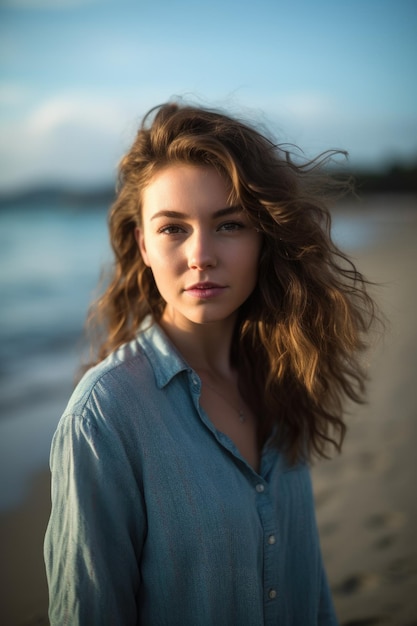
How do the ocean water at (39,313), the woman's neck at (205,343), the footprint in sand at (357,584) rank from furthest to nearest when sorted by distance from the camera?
the ocean water at (39,313)
the footprint in sand at (357,584)
the woman's neck at (205,343)

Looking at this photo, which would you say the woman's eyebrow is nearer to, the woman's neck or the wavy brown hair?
the wavy brown hair

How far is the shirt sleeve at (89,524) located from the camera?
146 centimetres

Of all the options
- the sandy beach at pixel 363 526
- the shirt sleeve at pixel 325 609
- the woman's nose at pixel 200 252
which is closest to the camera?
the woman's nose at pixel 200 252

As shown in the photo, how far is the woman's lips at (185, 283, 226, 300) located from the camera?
1810mm

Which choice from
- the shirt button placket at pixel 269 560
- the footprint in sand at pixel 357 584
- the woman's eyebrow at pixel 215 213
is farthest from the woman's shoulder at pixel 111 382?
the footprint in sand at pixel 357 584

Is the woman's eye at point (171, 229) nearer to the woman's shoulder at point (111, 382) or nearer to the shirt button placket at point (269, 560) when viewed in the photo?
the woman's shoulder at point (111, 382)

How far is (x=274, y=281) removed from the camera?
212 centimetres

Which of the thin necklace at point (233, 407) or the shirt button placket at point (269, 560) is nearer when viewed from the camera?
the shirt button placket at point (269, 560)

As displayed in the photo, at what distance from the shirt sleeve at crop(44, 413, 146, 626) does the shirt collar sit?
0.31 metres

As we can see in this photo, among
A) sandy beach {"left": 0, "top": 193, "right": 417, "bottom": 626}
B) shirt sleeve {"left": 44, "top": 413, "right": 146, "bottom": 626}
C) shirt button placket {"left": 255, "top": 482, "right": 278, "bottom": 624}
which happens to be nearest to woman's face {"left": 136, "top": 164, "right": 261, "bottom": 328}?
shirt sleeve {"left": 44, "top": 413, "right": 146, "bottom": 626}

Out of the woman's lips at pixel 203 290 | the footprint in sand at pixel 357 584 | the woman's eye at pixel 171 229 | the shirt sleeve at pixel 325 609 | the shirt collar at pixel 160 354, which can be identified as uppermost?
the woman's eye at pixel 171 229

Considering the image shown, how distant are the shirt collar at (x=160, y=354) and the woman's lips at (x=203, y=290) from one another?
0.67ft

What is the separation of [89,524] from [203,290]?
79 centimetres

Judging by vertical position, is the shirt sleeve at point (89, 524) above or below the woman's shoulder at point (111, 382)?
below
